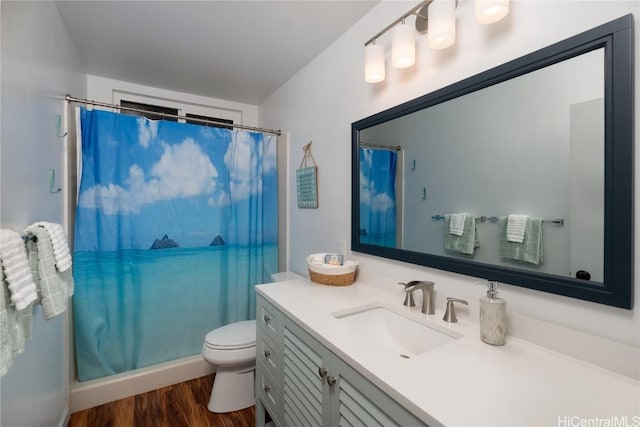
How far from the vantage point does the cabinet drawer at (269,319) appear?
1.39 metres

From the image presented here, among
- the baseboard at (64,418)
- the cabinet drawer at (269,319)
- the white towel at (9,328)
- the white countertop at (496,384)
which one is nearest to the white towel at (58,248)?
the white towel at (9,328)

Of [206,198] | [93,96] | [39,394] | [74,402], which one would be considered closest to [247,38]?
[206,198]

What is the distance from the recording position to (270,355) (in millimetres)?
1489

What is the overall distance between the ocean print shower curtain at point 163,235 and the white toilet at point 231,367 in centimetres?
49

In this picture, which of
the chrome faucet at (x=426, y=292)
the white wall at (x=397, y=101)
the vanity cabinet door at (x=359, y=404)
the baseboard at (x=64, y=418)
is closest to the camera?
the vanity cabinet door at (x=359, y=404)

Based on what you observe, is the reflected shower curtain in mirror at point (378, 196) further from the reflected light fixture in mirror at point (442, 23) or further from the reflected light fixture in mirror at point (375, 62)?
the reflected light fixture in mirror at point (442, 23)

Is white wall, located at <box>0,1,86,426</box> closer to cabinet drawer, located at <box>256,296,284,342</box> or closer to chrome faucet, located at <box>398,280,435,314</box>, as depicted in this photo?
cabinet drawer, located at <box>256,296,284,342</box>

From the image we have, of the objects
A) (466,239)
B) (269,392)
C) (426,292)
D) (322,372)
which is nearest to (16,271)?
(322,372)

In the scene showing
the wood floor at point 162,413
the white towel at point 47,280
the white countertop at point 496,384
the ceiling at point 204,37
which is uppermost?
the ceiling at point 204,37

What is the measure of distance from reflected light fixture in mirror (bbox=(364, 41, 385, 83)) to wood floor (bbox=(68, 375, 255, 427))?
6.89 feet

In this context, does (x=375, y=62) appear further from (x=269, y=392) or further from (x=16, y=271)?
(x=269, y=392)

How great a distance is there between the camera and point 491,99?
1112mm

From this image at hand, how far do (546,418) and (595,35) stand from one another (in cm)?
100

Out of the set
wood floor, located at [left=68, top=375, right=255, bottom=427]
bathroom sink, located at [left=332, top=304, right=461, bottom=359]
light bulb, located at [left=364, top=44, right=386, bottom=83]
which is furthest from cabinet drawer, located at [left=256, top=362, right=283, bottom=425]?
light bulb, located at [left=364, top=44, right=386, bottom=83]
